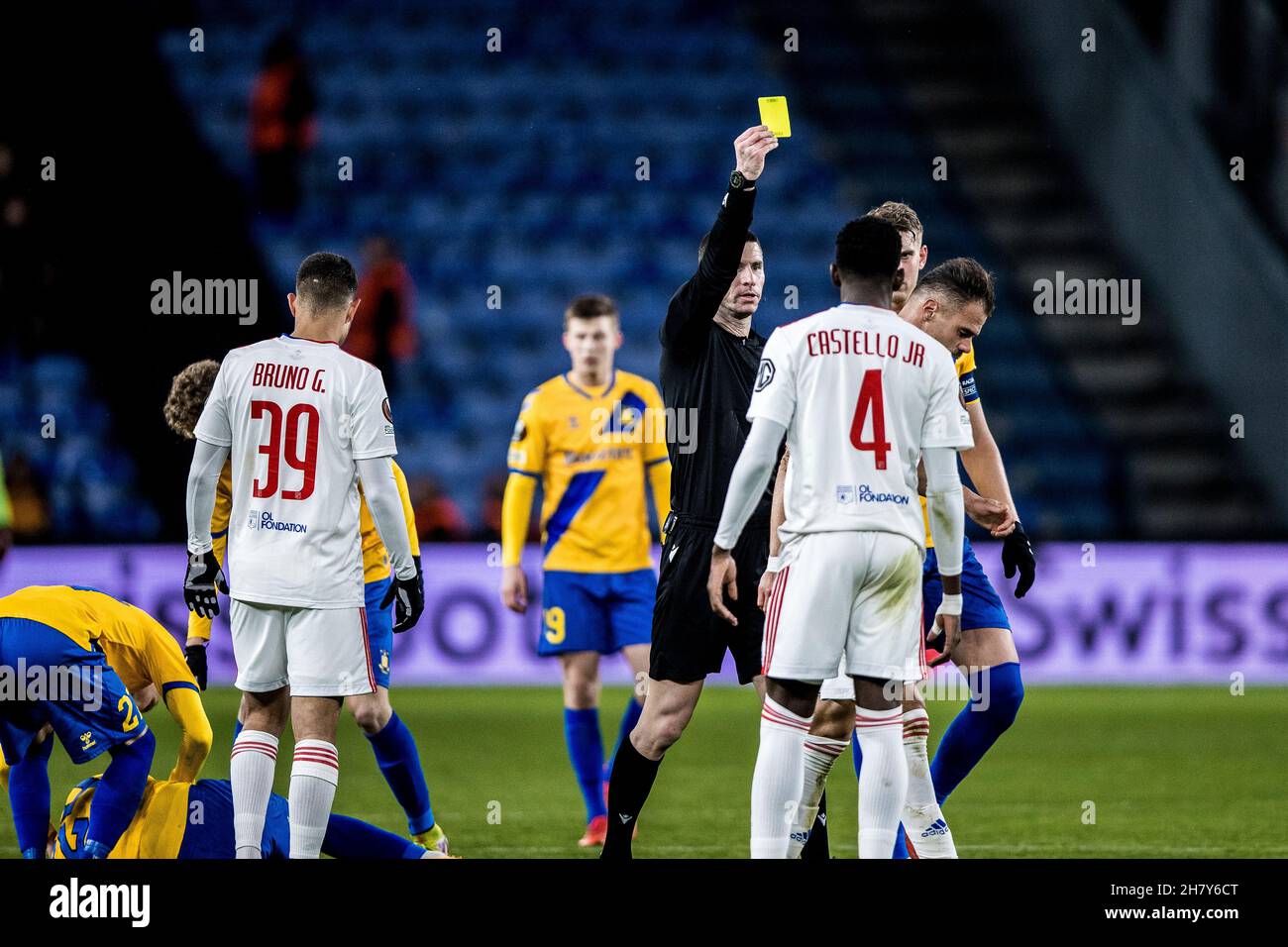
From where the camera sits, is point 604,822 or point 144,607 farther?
point 144,607

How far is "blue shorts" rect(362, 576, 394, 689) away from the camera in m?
6.03

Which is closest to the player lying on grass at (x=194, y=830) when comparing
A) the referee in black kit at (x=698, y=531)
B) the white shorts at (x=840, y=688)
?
the referee in black kit at (x=698, y=531)

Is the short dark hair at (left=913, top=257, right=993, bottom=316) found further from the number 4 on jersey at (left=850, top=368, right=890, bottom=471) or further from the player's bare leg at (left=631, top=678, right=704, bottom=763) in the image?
the player's bare leg at (left=631, top=678, right=704, bottom=763)

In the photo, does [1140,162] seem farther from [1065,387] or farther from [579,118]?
[579,118]

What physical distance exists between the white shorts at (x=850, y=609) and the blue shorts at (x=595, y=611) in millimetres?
2599

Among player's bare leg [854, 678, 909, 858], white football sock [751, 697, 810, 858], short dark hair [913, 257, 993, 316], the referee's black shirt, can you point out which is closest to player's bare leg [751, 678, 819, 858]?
white football sock [751, 697, 810, 858]

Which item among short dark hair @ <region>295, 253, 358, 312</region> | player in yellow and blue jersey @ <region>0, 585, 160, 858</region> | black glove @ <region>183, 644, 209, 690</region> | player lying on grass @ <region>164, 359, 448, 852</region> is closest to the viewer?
player in yellow and blue jersey @ <region>0, 585, 160, 858</region>

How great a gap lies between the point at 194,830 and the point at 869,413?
2262 millimetres

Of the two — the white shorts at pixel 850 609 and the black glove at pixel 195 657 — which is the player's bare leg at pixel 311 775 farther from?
the white shorts at pixel 850 609

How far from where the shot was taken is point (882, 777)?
15.7 ft

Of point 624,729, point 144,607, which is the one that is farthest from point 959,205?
point 624,729

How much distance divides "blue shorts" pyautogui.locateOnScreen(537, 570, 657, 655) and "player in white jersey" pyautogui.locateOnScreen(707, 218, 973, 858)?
2557mm
